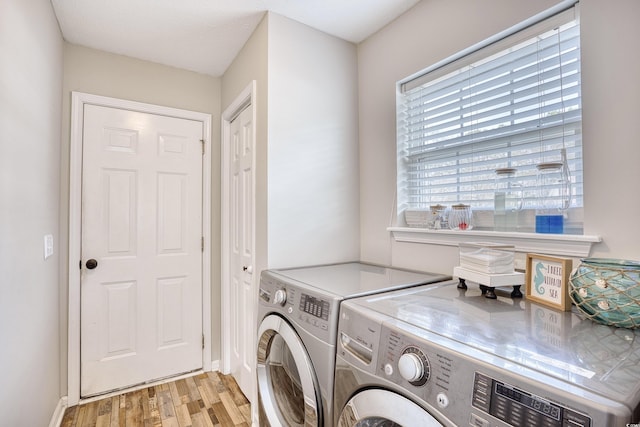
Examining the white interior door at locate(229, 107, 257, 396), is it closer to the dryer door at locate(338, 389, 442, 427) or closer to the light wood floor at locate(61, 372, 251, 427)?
the light wood floor at locate(61, 372, 251, 427)

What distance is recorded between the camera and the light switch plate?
1.68 m

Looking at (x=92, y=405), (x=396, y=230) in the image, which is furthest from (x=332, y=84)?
(x=92, y=405)

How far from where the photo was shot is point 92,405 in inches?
83.4

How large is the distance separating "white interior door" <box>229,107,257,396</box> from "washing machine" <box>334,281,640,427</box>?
1.11 metres

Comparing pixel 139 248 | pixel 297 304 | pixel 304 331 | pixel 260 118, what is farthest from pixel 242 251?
pixel 304 331

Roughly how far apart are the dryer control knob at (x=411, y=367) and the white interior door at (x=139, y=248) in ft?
6.94

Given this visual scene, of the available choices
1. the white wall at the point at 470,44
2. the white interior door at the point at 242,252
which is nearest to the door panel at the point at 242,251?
the white interior door at the point at 242,252

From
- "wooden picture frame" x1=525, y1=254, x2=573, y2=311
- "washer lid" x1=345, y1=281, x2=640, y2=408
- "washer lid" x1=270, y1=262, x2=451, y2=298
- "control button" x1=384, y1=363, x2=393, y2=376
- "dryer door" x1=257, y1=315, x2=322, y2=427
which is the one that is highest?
"wooden picture frame" x1=525, y1=254, x2=573, y2=311

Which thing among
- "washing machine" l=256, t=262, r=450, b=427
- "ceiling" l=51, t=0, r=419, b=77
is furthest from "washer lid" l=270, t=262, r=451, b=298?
"ceiling" l=51, t=0, r=419, b=77

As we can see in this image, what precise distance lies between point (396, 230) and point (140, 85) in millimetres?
2122

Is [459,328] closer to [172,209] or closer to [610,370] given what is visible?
[610,370]

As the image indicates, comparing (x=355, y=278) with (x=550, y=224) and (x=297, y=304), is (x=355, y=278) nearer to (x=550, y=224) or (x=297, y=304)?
(x=297, y=304)

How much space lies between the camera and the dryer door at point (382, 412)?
73cm

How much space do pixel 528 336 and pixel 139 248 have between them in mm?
2409
